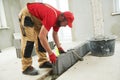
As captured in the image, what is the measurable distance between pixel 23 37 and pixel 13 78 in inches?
21.3

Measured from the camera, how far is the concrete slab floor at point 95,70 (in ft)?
5.84

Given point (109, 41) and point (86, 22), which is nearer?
point (109, 41)

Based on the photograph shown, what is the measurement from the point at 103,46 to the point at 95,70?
2.24 feet

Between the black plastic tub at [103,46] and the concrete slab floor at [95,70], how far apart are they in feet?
0.39

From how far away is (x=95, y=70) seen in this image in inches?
77.9

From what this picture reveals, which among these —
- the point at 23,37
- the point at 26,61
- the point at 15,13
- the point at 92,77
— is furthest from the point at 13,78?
the point at 15,13

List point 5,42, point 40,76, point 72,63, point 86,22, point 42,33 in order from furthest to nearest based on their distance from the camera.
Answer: point 5,42, point 86,22, point 72,63, point 40,76, point 42,33

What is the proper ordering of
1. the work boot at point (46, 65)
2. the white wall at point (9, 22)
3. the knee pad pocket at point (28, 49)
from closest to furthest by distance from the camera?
the knee pad pocket at point (28, 49)
the work boot at point (46, 65)
the white wall at point (9, 22)

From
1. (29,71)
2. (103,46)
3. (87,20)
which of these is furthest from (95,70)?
(87,20)

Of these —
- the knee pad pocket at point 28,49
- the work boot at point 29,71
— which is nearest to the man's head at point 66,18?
the knee pad pocket at point 28,49

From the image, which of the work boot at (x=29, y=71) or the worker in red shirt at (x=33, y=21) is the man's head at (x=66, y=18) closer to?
the worker in red shirt at (x=33, y=21)

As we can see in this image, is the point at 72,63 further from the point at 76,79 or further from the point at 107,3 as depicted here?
the point at 107,3

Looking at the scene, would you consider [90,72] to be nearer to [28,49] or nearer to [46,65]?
[46,65]

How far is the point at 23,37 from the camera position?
6.58ft
